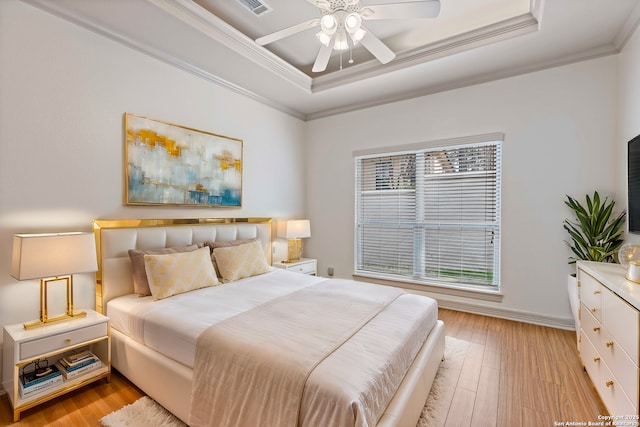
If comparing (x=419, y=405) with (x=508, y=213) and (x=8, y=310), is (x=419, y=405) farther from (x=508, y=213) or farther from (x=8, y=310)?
(x=8, y=310)

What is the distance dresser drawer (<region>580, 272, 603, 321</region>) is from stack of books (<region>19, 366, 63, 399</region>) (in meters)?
3.63

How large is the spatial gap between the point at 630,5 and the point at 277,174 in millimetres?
3810

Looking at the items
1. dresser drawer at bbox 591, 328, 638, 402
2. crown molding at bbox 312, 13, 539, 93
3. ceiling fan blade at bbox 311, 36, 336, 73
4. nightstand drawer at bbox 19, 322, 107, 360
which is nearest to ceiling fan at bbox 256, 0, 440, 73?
ceiling fan blade at bbox 311, 36, 336, 73

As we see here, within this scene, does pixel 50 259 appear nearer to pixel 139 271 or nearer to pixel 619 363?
pixel 139 271

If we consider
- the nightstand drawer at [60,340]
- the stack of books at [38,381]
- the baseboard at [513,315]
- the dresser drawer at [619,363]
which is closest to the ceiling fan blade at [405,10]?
the dresser drawer at [619,363]

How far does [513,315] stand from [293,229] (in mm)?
2833

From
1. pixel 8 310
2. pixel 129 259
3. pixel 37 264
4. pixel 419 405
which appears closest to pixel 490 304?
pixel 419 405

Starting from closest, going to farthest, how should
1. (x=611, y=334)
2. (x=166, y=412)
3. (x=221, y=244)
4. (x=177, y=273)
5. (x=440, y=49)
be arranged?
(x=611, y=334) → (x=166, y=412) → (x=177, y=273) → (x=440, y=49) → (x=221, y=244)

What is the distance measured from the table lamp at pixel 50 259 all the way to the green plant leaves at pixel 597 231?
13.6 ft

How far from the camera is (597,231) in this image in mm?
2656

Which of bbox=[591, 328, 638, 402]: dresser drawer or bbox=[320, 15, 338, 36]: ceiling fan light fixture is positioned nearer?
Result: bbox=[591, 328, 638, 402]: dresser drawer

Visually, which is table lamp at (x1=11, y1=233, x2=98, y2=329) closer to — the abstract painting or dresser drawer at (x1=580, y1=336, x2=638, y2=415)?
the abstract painting

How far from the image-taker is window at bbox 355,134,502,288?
3447mm

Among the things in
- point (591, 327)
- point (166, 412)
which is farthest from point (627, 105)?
point (166, 412)
